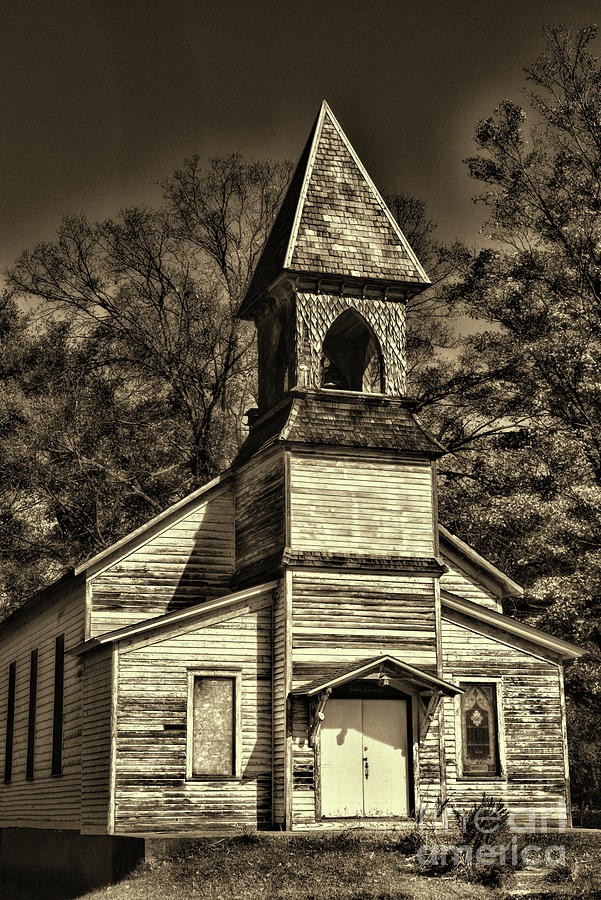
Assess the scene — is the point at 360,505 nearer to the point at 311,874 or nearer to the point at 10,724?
the point at 311,874

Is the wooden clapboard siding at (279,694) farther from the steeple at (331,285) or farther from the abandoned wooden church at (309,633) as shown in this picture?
the steeple at (331,285)

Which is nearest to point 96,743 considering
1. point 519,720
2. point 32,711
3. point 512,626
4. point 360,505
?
point 360,505

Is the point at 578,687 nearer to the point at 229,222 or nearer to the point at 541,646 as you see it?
the point at 541,646

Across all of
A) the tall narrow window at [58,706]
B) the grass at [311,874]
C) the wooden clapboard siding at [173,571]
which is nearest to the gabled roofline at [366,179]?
the wooden clapboard siding at [173,571]

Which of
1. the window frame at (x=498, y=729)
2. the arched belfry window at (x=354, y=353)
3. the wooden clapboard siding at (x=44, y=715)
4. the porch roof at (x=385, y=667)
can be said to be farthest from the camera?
the arched belfry window at (x=354, y=353)

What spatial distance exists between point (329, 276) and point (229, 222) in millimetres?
19230

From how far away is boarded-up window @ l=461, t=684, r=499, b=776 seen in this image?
1001 inches

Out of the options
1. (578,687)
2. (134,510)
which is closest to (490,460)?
(578,687)

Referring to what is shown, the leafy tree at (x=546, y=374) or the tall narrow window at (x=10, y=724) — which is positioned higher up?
the leafy tree at (x=546, y=374)

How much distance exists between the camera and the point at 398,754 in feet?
78.8

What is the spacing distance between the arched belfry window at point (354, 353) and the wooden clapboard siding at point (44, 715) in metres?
8.00

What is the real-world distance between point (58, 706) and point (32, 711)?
3.27 meters

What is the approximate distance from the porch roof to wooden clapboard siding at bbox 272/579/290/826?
0.49 meters

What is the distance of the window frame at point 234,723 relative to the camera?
23.2 m
